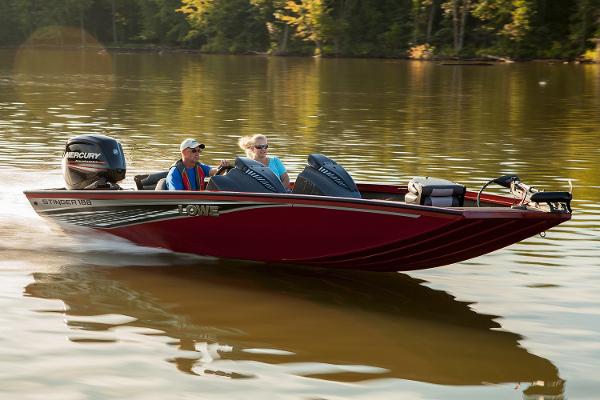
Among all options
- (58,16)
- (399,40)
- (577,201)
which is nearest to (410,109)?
(577,201)

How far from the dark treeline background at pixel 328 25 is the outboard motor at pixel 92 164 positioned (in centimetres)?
5557

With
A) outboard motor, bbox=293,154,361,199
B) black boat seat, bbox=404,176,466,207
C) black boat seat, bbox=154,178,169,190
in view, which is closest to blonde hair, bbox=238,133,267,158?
outboard motor, bbox=293,154,361,199

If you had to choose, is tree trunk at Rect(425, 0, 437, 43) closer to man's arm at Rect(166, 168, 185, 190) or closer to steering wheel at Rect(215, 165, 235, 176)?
steering wheel at Rect(215, 165, 235, 176)

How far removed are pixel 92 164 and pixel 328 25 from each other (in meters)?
71.0

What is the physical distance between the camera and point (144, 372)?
6.69m

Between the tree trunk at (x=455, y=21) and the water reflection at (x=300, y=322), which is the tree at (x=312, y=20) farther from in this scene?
the water reflection at (x=300, y=322)

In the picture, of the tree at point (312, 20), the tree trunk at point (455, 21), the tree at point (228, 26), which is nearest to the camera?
the tree trunk at point (455, 21)

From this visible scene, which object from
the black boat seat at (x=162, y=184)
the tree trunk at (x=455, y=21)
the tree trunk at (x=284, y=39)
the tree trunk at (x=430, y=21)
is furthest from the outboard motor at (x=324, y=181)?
the tree trunk at (x=284, y=39)

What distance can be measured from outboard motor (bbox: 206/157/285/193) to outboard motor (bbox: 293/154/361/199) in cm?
23

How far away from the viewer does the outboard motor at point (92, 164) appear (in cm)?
1058

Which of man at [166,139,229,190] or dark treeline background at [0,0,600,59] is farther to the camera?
dark treeline background at [0,0,600,59]

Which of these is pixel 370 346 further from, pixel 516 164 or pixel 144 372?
pixel 516 164

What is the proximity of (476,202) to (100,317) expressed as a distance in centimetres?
351

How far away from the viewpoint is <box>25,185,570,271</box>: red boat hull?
8.23m
